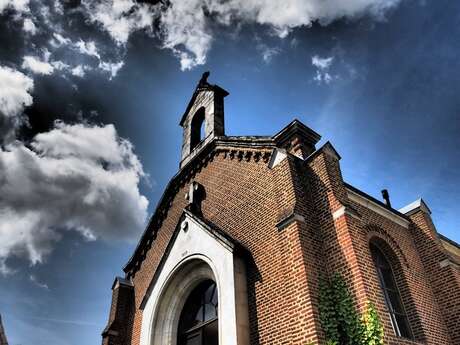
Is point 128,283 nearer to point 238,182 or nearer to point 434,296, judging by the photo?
point 238,182

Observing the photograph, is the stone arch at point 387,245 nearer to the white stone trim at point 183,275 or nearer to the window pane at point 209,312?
the white stone trim at point 183,275

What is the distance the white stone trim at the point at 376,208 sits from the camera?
9.80 metres

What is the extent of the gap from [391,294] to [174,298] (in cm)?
615

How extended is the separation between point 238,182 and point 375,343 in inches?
218

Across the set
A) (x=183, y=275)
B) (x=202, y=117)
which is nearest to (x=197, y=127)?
(x=202, y=117)

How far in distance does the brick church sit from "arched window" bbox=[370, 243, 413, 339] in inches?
1.3

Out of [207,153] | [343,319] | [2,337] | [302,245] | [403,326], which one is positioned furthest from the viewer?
[207,153]

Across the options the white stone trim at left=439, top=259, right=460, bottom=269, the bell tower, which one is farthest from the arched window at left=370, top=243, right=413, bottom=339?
the bell tower

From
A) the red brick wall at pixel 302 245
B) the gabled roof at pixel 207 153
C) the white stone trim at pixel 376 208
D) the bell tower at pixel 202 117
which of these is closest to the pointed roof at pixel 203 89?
the bell tower at pixel 202 117

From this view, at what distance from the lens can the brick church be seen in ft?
24.0

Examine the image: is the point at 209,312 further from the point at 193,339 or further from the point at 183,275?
the point at 183,275

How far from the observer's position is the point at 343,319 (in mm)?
6562

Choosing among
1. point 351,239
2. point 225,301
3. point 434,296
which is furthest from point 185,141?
point 434,296

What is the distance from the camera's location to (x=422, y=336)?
8.39m
